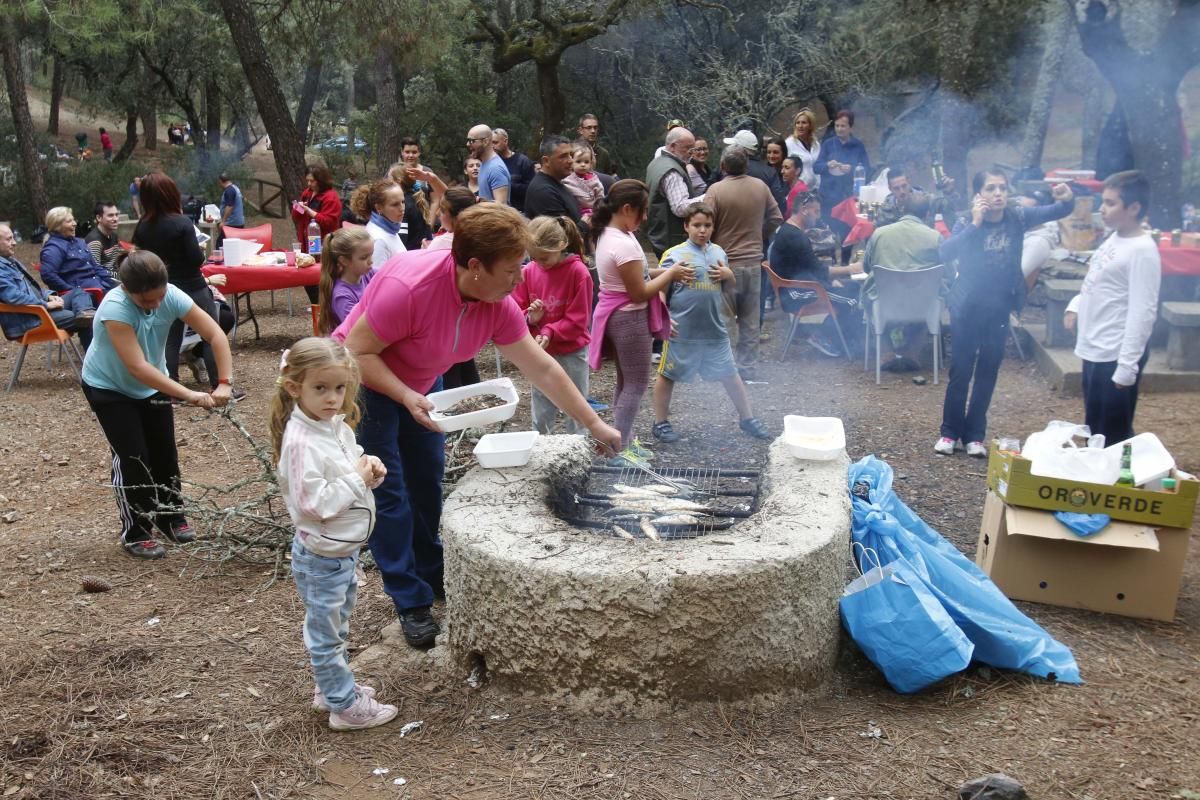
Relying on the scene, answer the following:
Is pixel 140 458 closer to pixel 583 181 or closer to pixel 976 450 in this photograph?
pixel 583 181

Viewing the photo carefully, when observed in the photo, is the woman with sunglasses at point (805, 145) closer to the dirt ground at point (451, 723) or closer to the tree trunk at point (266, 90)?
the tree trunk at point (266, 90)

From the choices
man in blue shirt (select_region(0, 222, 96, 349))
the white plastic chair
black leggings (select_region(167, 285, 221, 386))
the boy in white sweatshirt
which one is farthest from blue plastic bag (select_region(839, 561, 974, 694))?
man in blue shirt (select_region(0, 222, 96, 349))

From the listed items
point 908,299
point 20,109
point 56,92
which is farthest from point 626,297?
point 56,92

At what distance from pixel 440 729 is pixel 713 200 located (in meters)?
5.13

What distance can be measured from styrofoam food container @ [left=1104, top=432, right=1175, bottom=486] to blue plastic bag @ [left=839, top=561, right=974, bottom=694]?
3.82 ft

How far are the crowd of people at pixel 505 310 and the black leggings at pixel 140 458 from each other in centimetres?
1

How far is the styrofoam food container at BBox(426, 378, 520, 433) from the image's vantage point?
10.9ft

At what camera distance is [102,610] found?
403cm

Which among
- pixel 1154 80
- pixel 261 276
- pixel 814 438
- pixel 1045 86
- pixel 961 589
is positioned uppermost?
pixel 1045 86

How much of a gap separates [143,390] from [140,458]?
0.32 metres

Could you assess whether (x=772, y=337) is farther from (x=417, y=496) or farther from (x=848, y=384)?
(x=417, y=496)

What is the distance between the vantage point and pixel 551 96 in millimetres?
16734

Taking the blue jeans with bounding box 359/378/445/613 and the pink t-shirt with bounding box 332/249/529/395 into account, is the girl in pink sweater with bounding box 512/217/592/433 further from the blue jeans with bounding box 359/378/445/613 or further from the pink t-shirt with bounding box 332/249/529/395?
the pink t-shirt with bounding box 332/249/529/395

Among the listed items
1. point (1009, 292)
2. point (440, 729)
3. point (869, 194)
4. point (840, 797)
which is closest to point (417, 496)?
point (440, 729)
